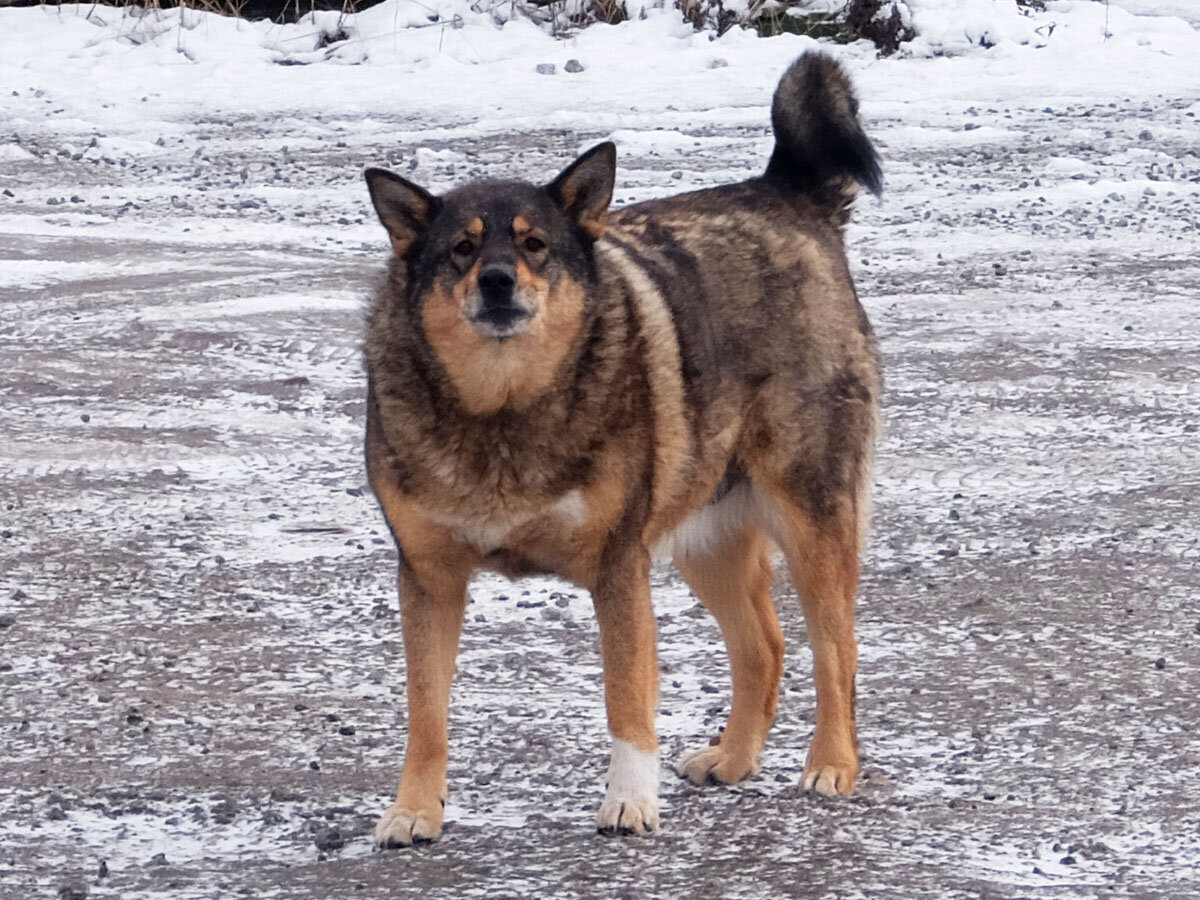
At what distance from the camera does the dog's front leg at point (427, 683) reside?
169 inches

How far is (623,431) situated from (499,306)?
0.45m

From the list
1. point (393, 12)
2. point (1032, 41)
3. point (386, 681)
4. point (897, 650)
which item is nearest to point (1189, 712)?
point (897, 650)

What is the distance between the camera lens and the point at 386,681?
17.4ft

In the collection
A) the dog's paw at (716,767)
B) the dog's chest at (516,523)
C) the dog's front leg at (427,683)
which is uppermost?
the dog's chest at (516,523)

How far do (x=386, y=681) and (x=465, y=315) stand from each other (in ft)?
4.71

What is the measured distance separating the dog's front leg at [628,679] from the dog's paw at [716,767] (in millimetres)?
333

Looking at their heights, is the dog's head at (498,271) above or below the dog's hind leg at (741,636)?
above

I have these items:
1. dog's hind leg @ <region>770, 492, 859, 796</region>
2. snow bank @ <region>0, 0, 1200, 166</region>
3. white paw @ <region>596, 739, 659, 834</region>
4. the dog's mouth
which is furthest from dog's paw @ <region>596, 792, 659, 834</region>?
snow bank @ <region>0, 0, 1200, 166</region>

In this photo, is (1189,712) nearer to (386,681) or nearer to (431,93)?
(386,681)

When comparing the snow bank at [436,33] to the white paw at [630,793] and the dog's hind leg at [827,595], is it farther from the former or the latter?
the white paw at [630,793]

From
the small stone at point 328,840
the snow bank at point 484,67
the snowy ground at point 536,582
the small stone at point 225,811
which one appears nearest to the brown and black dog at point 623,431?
the small stone at point 328,840

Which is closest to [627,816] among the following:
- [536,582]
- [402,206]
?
[402,206]

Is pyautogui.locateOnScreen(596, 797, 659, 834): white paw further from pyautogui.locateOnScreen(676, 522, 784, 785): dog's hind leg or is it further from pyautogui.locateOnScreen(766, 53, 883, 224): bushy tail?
pyautogui.locateOnScreen(766, 53, 883, 224): bushy tail

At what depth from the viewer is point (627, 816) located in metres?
4.27
